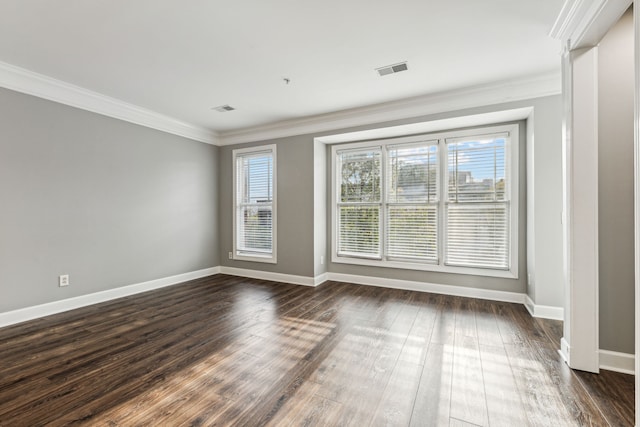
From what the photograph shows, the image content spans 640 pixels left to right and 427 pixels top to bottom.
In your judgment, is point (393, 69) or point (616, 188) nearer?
point (616, 188)

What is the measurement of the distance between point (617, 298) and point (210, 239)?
18.5ft

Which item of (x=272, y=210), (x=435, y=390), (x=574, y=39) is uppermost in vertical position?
(x=574, y=39)

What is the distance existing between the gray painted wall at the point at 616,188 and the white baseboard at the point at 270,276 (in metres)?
3.55

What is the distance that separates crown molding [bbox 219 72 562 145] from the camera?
3.37 metres

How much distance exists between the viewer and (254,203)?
18.1 ft

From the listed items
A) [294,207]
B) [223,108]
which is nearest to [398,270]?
[294,207]

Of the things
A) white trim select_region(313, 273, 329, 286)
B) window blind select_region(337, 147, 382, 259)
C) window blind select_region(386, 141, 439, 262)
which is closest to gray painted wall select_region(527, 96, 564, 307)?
window blind select_region(386, 141, 439, 262)

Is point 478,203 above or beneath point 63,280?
above

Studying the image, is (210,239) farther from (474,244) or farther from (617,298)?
(617,298)

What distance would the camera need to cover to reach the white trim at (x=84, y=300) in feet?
10.3

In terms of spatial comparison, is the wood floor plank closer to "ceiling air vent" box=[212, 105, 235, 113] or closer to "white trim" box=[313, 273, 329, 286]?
"white trim" box=[313, 273, 329, 286]

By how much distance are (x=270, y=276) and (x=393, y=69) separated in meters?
3.86

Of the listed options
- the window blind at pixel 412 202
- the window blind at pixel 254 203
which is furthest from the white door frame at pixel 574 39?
the window blind at pixel 254 203

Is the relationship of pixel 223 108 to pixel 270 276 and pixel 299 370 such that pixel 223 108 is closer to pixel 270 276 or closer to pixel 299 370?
pixel 270 276
